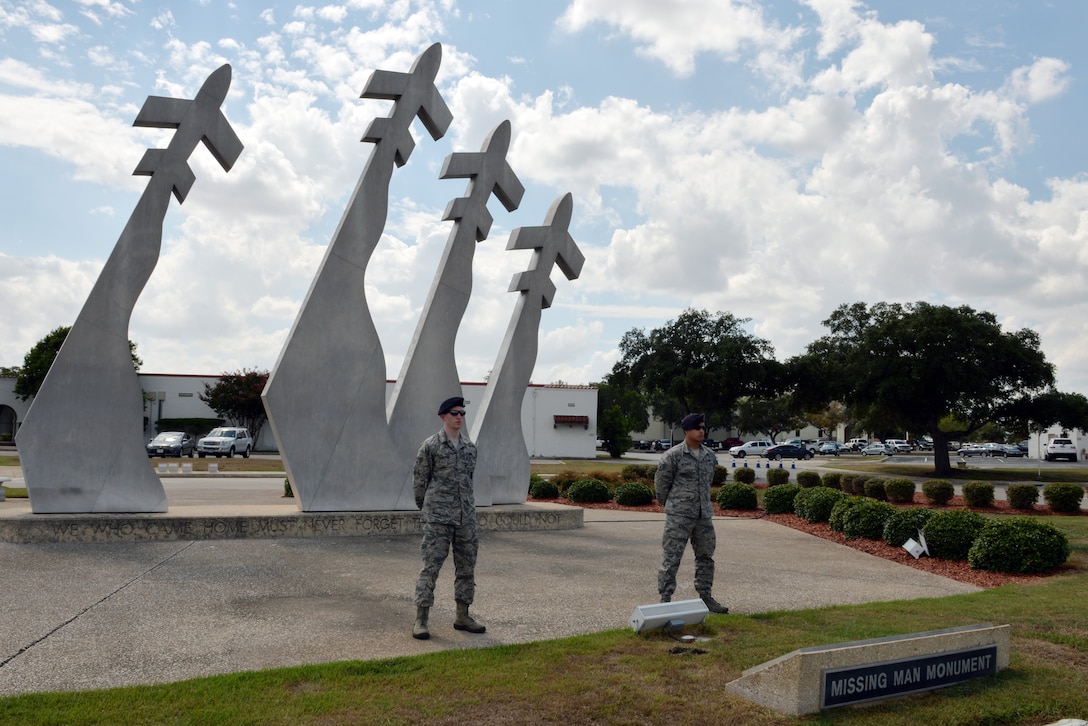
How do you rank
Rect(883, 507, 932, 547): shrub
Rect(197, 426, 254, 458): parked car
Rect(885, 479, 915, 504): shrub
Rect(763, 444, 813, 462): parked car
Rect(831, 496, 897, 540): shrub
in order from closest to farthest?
Rect(883, 507, 932, 547): shrub → Rect(831, 496, 897, 540): shrub → Rect(885, 479, 915, 504): shrub → Rect(197, 426, 254, 458): parked car → Rect(763, 444, 813, 462): parked car

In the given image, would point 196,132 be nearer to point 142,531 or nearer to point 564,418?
point 142,531

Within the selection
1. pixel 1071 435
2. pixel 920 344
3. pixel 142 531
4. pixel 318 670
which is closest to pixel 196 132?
pixel 142 531

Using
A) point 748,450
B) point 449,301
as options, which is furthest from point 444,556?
point 748,450

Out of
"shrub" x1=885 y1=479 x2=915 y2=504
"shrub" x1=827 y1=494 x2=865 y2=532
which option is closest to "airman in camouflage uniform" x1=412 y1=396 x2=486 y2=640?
"shrub" x1=827 y1=494 x2=865 y2=532

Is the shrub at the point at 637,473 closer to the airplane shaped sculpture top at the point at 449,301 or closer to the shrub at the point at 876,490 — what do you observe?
the shrub at the point at 876,490

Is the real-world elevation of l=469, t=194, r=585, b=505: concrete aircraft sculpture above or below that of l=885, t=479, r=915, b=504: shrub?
above

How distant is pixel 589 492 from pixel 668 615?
11849 millimetres

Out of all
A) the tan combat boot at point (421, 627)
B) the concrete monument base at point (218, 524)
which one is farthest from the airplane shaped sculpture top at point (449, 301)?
the tan combat boot at point (421, 627)

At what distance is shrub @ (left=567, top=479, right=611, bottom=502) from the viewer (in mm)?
18078

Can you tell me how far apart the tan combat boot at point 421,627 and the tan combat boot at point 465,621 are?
29 centimetres

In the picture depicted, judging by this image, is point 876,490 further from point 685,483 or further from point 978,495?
point 685,483

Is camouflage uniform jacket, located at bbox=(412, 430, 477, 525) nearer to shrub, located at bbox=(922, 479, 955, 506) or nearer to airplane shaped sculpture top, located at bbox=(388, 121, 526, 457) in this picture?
airplane shaped sculpture top, located at bbox=(388, 121, 526, 457)

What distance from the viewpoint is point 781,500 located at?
16219 mm

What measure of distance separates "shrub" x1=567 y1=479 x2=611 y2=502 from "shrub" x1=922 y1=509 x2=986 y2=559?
25.7 ft
